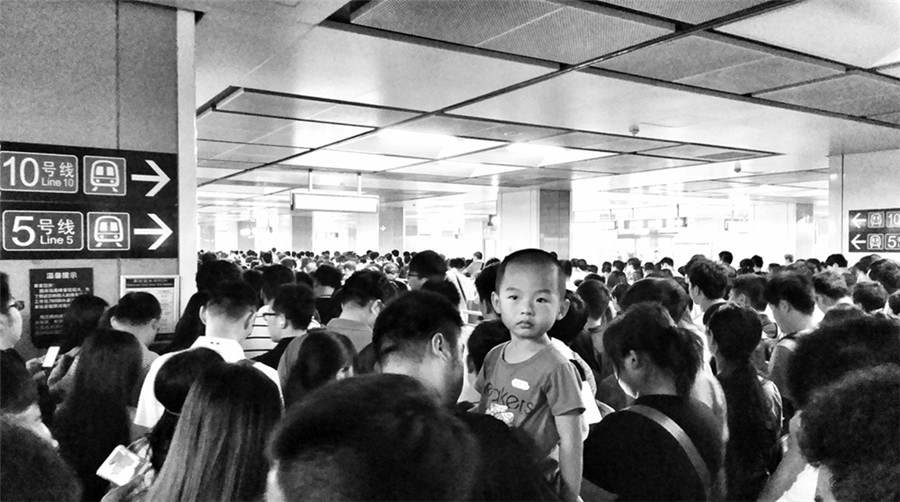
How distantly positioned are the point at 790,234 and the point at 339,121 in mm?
19476

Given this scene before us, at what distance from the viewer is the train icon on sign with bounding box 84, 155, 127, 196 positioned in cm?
371

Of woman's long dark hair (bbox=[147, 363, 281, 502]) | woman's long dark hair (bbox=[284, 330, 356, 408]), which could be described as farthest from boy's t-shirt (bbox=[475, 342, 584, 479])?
woman's long dark hair (bbox=[147, 363, 281, 502])

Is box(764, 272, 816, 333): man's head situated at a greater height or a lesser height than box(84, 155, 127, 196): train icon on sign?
lesser

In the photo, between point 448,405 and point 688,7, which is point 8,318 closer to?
point 448,405

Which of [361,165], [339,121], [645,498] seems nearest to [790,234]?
[361,165]

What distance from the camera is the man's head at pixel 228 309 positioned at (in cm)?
314

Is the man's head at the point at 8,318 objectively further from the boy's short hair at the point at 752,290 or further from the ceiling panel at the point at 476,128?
the boy's short hair at the point at 752,290

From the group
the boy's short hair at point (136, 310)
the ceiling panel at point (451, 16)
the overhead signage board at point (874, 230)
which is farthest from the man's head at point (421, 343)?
the overhead signage board at point (874, 230)

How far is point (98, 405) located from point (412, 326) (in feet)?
5.03

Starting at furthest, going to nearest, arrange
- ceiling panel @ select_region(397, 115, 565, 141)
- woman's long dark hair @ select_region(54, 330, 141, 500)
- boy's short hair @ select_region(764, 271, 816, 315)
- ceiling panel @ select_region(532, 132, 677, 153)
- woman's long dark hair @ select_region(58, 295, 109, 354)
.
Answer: ceiling panel @ select_region(532, 132, 677, 153) < ceiling panel @ select_region(397, 115, 565, 141) < boy's short hair @ select_region(764, 271, 816, 315) < woman's long dark hair @ select_region(58, 295, 109, 354) < woman's long dark hair @ select_region(54, 330, 141, 500)

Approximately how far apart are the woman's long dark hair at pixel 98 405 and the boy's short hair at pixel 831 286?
5.13m

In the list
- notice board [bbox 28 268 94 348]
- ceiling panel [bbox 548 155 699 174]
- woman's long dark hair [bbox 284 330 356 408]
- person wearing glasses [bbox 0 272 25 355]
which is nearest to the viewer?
woman's long dark hair [bbox 284 330 356 408]

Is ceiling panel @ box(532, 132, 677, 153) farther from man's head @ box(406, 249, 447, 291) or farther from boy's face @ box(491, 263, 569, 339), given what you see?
boy's face @ box(491, 263, 569, 339)

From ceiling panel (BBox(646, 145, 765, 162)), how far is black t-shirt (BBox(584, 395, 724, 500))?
754 cm
